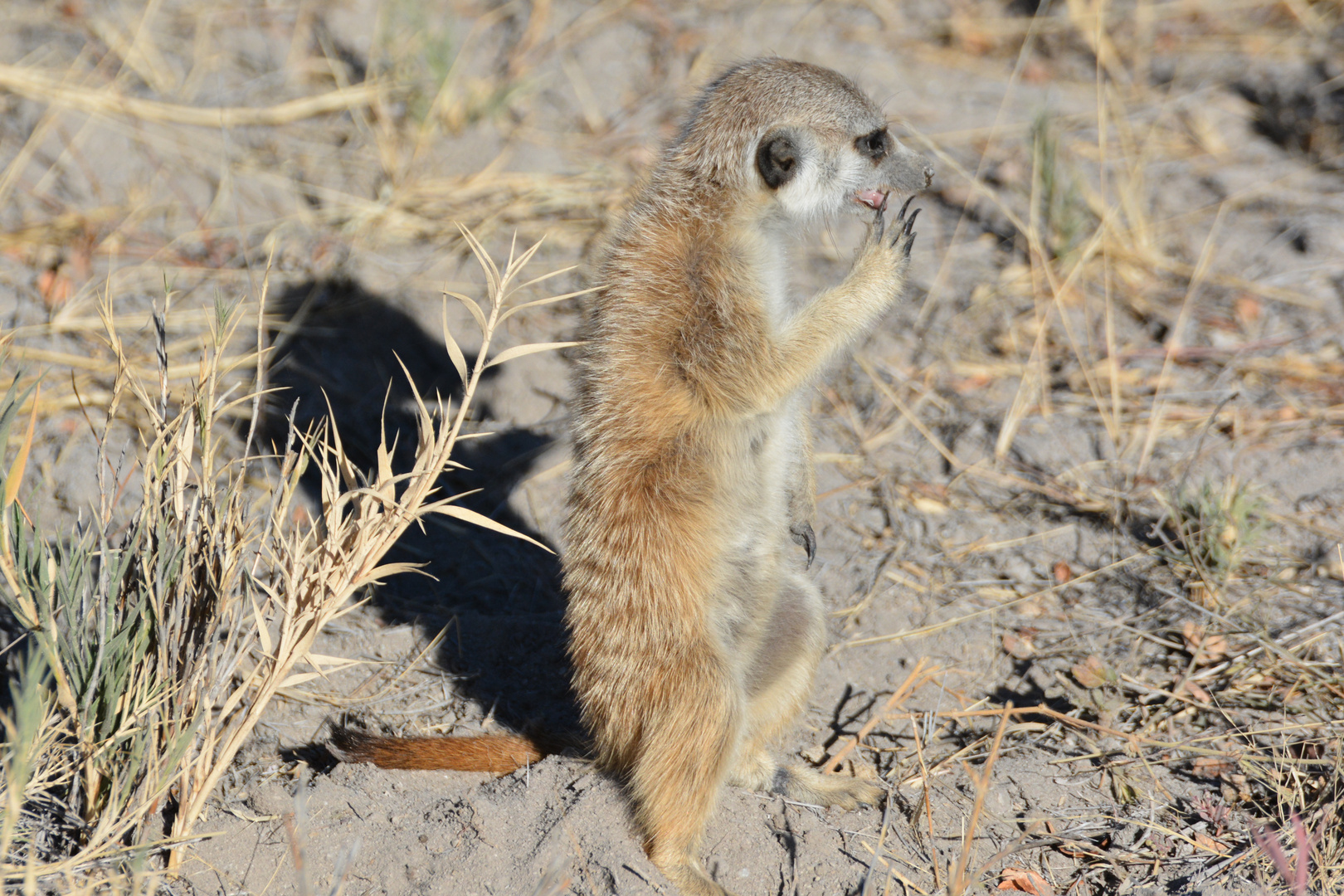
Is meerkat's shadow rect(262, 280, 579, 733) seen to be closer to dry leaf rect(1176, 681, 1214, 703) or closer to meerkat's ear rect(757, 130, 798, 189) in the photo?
meerkat's ear rect(757, 130, 798, 189)

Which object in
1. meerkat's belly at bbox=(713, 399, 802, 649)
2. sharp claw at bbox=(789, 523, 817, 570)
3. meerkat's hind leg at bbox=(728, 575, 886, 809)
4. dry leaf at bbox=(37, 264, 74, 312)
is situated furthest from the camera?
dry leaf at bbox=(37, 264, 74, 312)

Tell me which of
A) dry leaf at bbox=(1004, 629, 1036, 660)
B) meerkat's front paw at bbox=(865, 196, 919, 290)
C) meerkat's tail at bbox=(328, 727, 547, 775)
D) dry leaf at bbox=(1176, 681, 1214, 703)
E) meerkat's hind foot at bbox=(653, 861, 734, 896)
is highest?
meerkat's front paw at bbox=(865, 196, 919, 290)

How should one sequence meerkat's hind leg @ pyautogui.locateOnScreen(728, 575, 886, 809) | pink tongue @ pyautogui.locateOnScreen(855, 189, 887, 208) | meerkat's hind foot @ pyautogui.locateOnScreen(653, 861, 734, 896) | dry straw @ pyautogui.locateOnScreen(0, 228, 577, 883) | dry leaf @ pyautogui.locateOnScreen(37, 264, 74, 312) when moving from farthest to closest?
dry leaf @ pyautogui.locateOnScreen(37, 264, 74, 312) → pink tongue @ pyautogui.locateOnScreen(855, 189, 887, 208) → meerkat's hind leg @ pyautogui.locateOnScreen(728, 575, 886, 809) → meerkat's hind foot @ pyautogui.locateOnScreen(653, 861, 734, 896) → dry straw @ pyautogui.locateOnScreen(0, 228, 577, 883)

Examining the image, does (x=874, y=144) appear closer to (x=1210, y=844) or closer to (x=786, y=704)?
(x=786, y=704)

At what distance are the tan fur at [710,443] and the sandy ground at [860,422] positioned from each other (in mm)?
189

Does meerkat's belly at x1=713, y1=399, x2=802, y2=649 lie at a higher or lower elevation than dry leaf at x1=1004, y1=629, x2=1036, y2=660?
higher

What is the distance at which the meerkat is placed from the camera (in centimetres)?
236

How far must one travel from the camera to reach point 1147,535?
10.5 ft

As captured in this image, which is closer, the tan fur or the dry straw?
the dry straw

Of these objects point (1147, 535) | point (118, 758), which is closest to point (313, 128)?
point (118, 758)

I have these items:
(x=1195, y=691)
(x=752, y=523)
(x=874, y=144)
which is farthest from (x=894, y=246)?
(x=1195, y=691)

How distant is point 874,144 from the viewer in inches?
106

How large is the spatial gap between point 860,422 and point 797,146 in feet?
4.84

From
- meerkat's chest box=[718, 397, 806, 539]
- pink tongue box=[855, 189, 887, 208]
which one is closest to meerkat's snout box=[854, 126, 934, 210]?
pink tongue box=[855, 189, 887, 208]
